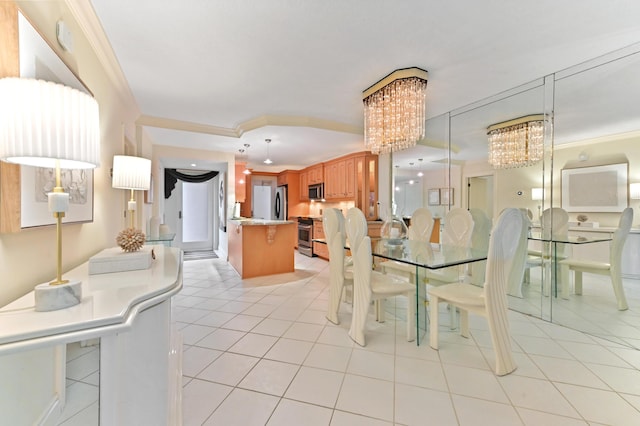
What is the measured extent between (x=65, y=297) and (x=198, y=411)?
1012 millimetres

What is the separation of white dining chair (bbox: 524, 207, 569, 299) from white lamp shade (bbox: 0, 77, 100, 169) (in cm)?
396

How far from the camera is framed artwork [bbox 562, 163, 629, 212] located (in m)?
2.57

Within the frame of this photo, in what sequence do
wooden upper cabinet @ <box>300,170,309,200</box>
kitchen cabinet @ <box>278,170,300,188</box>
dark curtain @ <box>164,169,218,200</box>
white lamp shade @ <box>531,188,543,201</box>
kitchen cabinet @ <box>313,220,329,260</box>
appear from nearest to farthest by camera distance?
white lamp shade @ <box>531,188,543,201</box> → kitchen cabinet @ <box>313,220,329,260</box> → dark curtain @ <box>164,169,218,200</box> → wooden upper cabinet @ <box>300,170,309,200</box> → kitchen cabinet @ <box>278,170,300,188</box>

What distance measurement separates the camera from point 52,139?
816 millimetres

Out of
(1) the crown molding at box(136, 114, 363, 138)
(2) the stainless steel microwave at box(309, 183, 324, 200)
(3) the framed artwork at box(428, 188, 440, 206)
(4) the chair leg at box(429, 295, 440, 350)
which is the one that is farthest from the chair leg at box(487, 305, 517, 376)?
(2) the stainless steel microwave at box(309, 183, 324, 200)

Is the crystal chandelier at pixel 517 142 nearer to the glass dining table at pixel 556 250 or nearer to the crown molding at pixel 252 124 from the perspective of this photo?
the glass dining table at pixel 556 250

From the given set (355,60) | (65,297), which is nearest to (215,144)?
(355,60)

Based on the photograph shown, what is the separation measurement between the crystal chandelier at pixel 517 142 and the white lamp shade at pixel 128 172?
4.01 m

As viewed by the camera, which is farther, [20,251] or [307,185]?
[307,185]

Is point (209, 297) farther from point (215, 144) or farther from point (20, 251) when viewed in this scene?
point (215, 144)

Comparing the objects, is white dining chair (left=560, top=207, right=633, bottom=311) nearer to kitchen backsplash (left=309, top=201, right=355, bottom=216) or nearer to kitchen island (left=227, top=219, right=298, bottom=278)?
kitchen island (left=227, top=219, right=298, bottom=278)

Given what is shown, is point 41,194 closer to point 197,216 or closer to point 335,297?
point 335,297

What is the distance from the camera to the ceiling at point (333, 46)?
174cm

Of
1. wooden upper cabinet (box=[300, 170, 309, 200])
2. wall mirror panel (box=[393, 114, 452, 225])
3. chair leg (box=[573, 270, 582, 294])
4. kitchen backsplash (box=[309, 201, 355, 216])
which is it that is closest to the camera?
chair leg (box=[573, 270, 582, 294])
